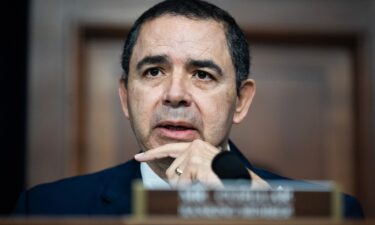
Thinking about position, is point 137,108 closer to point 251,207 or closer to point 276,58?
point 251,207

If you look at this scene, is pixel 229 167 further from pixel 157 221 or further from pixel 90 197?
pixel 90 197

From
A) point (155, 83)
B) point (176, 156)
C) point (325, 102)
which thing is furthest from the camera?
point (325, 102)

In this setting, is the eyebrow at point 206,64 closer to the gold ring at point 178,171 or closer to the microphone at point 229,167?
the gold ring at point 178,171

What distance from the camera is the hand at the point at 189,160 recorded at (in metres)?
1.50

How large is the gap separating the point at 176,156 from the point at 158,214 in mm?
539

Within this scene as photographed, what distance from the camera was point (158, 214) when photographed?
1.18m

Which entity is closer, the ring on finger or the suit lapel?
the ring on finger

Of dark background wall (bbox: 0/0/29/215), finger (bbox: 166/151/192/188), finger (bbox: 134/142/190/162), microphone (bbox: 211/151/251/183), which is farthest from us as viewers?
dark background wall (bbox: 0/0/29/215)

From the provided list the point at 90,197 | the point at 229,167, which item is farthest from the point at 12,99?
the point at 229,167

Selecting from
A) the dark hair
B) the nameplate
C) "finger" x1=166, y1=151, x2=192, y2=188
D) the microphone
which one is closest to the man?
the dark hair

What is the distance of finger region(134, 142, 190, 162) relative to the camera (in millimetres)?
1725

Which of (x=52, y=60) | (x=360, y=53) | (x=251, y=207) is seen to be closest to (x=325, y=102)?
(x=360, y=53)

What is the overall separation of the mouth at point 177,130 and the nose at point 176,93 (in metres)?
0.04

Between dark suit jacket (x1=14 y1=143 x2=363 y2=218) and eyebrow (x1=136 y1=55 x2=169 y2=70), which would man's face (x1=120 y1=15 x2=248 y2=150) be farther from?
dark suit jacket (x1=14 y1=143 x2=363 y2=218)
